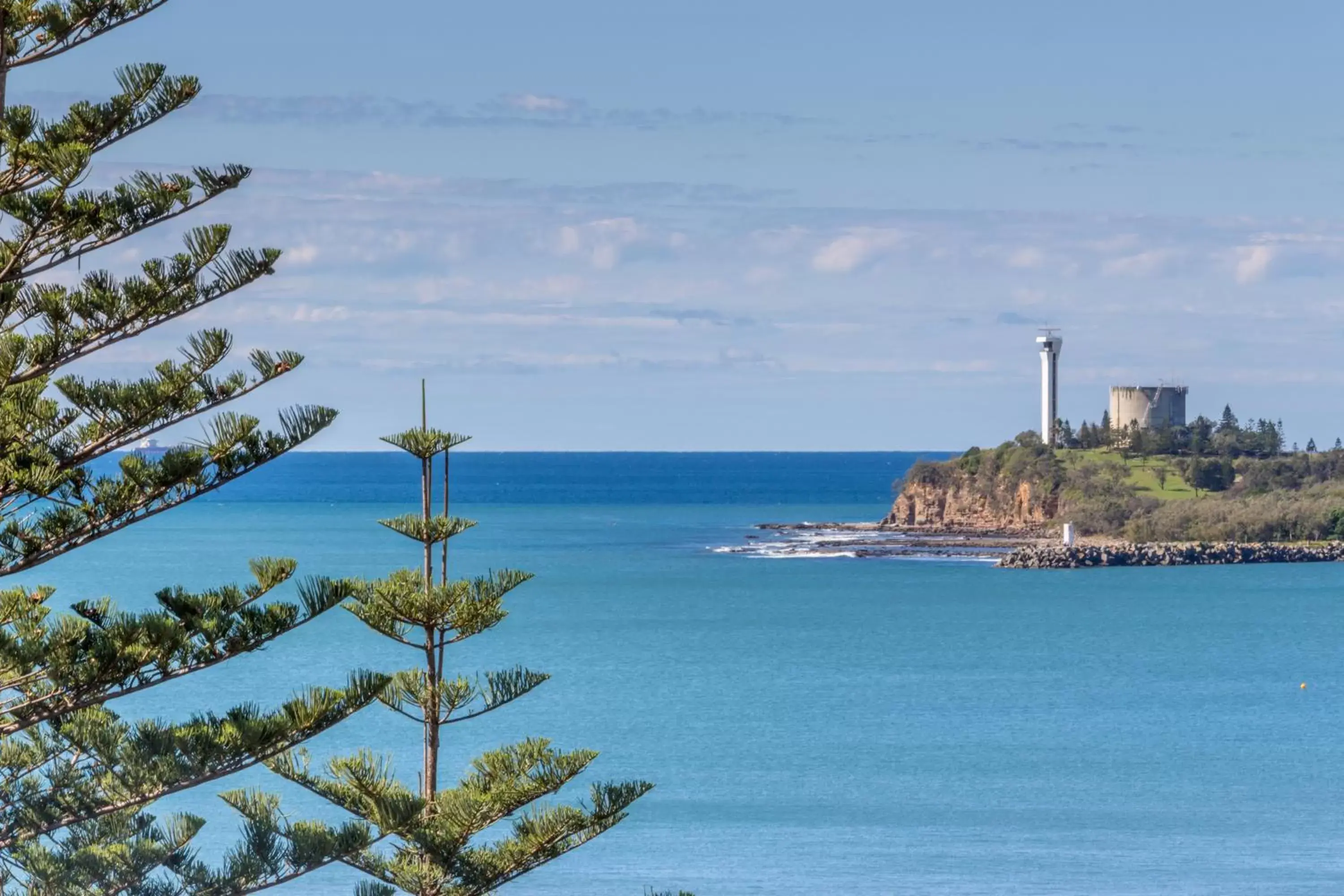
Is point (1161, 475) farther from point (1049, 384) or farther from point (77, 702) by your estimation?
point (77, 702)

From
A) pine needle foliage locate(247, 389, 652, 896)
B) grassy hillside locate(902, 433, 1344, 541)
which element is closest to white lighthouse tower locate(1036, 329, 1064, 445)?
grassy hillside locate(902, 433, 1344, 541)

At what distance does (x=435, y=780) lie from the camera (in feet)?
29.7

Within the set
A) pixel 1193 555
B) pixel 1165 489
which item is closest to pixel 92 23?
pixel 1193 555

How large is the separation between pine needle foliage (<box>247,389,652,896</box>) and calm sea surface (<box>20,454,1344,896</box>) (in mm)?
10976

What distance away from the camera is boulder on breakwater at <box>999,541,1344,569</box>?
71.8m

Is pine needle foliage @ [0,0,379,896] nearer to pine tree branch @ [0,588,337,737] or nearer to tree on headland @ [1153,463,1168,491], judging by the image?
pine tree branch @ [0,588,337,737]

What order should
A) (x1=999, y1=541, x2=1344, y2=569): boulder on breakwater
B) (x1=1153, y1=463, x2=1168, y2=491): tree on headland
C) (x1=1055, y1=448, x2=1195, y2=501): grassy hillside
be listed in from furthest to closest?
(x1=1153, y1=463, x2=1168, y2=491): tree on headland
(x1=1055, y1=448, x2=1195, y2=501): grassy hillside
(x1=999, y1=541, x2=1344, y2=569): boulder on breakwater

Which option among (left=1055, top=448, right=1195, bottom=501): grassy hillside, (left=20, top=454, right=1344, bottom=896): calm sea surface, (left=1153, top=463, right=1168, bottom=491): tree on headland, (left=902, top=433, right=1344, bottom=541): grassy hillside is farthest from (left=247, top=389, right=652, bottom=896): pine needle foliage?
(left=1153, top=463, right=1168, bottom=491): tree on headland

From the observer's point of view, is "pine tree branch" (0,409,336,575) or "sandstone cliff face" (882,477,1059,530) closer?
"pine tree branch" (0,409,336,575)

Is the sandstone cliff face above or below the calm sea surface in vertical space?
above

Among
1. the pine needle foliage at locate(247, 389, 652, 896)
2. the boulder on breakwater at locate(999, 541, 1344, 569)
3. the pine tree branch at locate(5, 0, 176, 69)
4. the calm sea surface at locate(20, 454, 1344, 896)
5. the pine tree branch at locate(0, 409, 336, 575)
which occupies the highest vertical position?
the pine tree branch at locate(5, 0, 176, 69)

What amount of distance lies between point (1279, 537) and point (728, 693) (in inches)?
1748

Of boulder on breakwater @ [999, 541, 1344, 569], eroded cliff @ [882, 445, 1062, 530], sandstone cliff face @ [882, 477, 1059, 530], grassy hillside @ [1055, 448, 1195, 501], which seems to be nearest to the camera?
boulder on breakwater @ [999, 541, 1344, 569]

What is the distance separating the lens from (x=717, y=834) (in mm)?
23578
